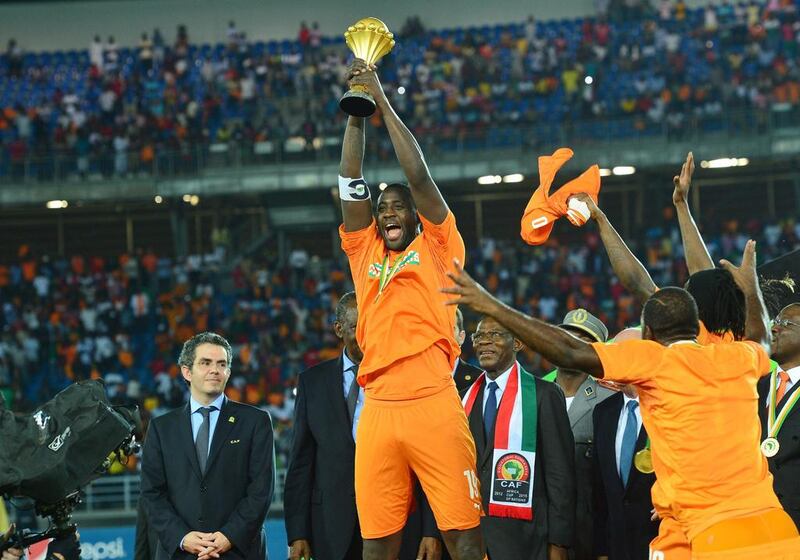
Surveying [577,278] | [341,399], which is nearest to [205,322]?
[577,278]

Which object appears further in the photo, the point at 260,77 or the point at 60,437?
the point at 260,77

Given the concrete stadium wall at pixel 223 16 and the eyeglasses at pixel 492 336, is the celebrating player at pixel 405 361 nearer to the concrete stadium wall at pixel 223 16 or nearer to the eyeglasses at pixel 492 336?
the eyeglasses at pixel 492 336

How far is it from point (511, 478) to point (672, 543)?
1.42 metres

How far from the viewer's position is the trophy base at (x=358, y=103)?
4863mm

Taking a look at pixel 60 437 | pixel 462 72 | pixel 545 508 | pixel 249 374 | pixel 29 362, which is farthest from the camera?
pixel 462 72

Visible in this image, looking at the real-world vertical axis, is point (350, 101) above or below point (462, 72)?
below

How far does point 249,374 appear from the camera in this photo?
20.3 meters

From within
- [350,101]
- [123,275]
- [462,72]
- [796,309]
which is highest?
[462,72]

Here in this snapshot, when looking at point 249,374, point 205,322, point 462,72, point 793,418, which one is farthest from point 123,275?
point 793,418

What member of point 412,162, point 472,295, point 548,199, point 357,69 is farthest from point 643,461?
point 357,69

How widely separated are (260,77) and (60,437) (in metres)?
23.9

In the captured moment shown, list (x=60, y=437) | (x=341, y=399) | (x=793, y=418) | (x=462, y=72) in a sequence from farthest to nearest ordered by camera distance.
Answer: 1. (x=462, y=72)
2. (x=341, y=399)
3. (x=793, y=418)
4. (x=60, y=437)

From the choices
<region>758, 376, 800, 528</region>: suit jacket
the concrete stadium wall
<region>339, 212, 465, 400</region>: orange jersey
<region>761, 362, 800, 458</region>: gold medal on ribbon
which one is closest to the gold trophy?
<region>339, 212, 465, 400</region>: orange jersey

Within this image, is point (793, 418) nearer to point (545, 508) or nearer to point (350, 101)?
point (545, 508)
